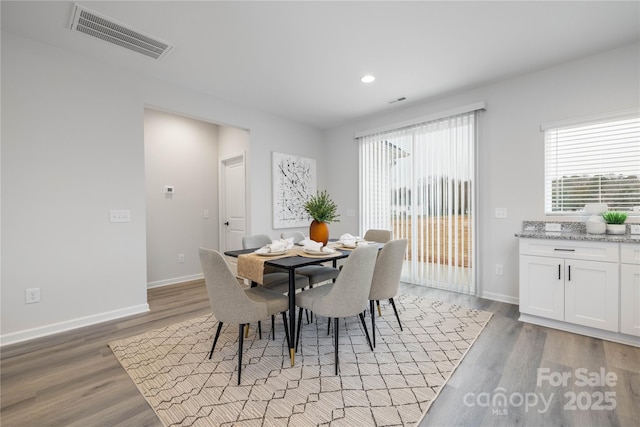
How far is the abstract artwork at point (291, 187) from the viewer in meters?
4.54

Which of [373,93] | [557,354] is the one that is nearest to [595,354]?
[557,354]

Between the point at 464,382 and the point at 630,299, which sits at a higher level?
the point at 630,299

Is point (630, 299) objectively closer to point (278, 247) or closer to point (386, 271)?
point (386, 271)

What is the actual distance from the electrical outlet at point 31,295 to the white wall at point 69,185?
4 centimetres

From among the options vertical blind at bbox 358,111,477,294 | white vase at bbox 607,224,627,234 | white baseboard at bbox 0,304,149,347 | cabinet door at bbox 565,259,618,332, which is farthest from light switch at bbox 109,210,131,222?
white vase at bbox 607,224,627,234

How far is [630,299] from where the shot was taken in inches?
89.5

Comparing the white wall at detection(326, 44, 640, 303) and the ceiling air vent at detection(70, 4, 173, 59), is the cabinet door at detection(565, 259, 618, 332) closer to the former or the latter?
the white wall at detection(326, 44, 640, 303)

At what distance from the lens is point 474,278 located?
11.9ft

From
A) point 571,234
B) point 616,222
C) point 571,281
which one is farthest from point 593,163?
point 571,281

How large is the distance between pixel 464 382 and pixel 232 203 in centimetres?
410

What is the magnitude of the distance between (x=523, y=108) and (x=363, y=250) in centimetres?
280

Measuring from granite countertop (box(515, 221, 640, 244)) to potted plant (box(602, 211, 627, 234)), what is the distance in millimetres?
46

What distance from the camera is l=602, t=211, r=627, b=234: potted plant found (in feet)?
8.32

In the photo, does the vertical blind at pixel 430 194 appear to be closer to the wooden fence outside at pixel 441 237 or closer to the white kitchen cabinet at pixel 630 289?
the wooden fence outside at pixel 441 237
